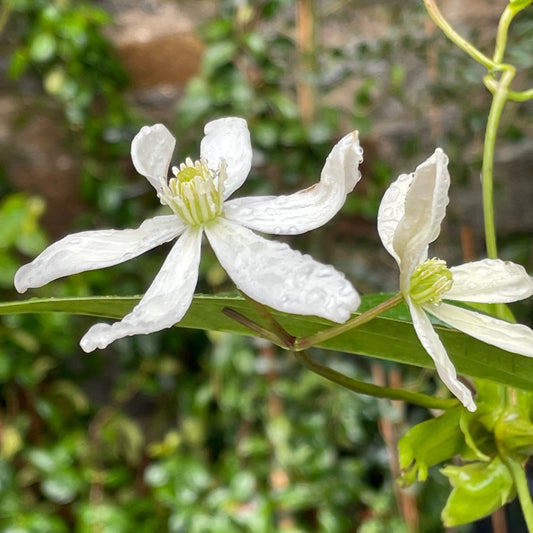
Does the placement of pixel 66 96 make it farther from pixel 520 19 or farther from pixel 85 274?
pixel 520 19

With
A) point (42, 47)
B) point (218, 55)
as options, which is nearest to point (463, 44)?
point (218, 55)

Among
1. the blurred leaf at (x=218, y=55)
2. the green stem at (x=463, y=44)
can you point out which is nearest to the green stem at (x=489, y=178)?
the green stem at (x=463, y=44)

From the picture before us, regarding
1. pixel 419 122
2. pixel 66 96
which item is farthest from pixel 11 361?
pixel 419 122

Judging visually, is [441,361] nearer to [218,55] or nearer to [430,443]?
[430,443]

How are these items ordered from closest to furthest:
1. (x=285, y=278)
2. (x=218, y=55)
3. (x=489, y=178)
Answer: (x=285, y=278)
(x=489, y=178)
(x=218, y=55)

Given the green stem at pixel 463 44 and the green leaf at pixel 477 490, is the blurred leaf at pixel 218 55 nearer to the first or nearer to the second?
the green stem at pixel 463 44
